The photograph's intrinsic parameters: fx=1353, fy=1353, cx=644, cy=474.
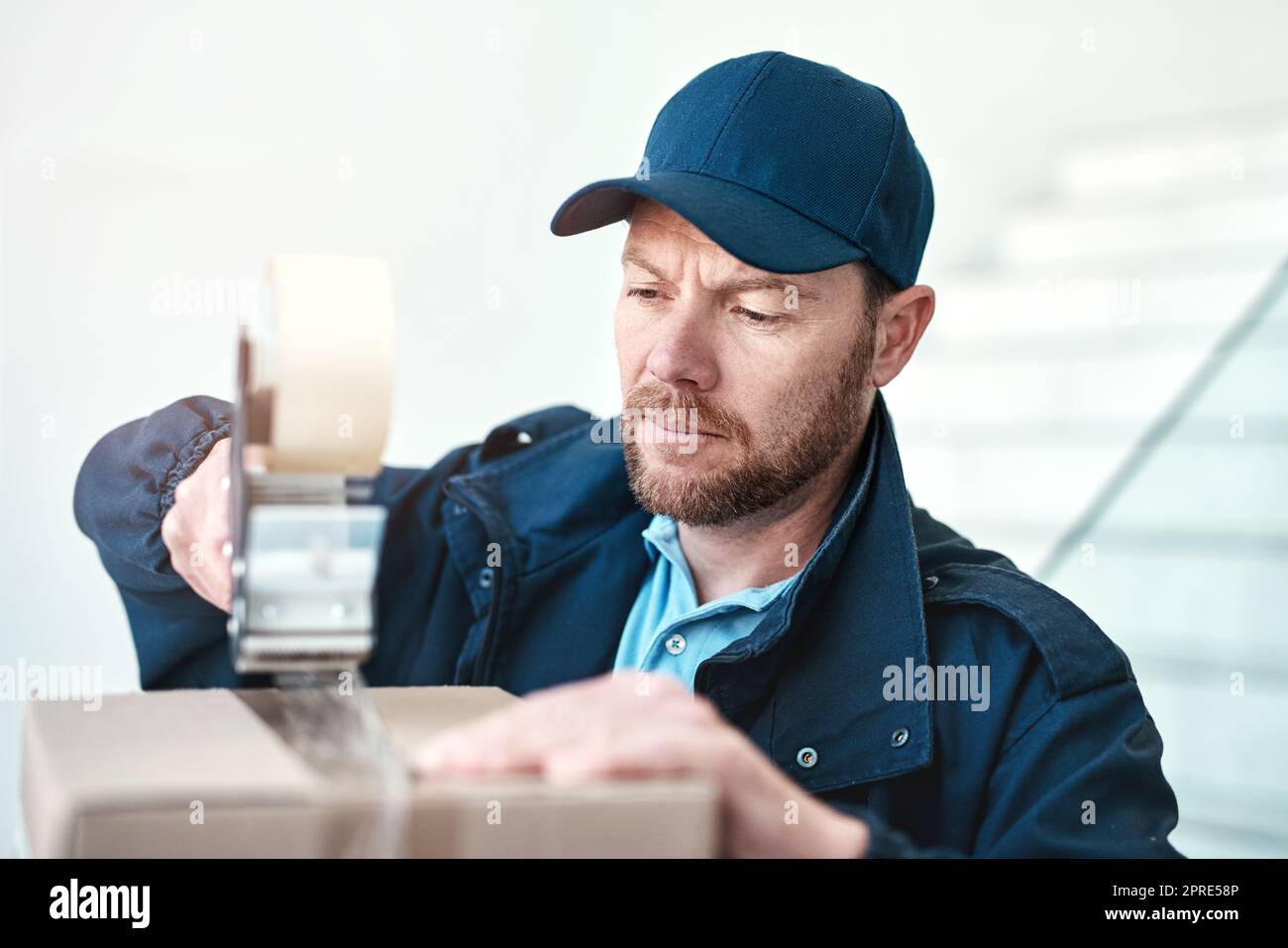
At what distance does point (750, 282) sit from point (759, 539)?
325 millimetres

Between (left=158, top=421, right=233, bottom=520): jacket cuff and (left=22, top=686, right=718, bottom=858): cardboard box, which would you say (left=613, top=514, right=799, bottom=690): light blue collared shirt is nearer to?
(left=158, top=421, right=233, bottom=520): jacket cuff

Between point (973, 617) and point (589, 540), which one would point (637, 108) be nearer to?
point (589, 540)

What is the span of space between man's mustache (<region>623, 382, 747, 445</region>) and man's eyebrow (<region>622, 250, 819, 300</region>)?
132 millimetres

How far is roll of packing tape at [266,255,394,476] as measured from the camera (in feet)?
2.77

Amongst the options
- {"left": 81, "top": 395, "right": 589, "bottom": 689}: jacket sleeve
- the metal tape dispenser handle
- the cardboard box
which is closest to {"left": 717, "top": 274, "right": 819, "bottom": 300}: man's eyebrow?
{"left": 81, "top": 395, "right": 589, "bottom": 689}: jacket sleeve

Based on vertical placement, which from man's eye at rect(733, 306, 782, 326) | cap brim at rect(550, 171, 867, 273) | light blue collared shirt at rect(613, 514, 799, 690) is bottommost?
light blue collared shirt at rect(613, 514, 799, 690)

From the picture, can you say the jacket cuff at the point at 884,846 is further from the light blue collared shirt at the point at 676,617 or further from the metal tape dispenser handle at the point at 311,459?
the light blue collared shirt at the point at 676,617

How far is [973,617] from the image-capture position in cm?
152

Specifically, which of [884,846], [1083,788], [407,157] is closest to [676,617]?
[1083,788]

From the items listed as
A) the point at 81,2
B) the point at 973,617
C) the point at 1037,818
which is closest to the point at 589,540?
the point at 973,617

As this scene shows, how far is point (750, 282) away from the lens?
1573 mm

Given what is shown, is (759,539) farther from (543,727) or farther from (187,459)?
(543,727)
